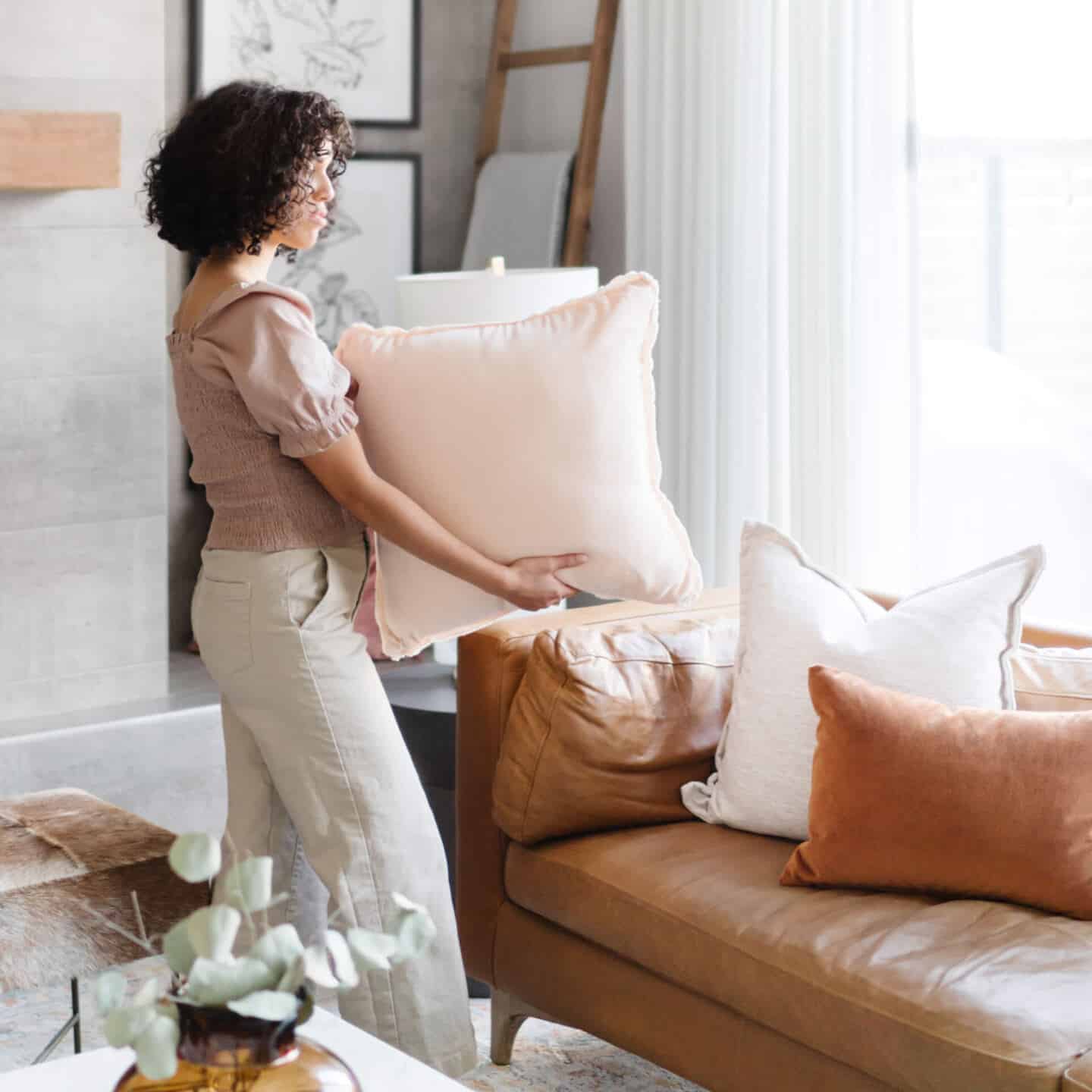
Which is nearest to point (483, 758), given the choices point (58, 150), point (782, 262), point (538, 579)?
point (538, 579)

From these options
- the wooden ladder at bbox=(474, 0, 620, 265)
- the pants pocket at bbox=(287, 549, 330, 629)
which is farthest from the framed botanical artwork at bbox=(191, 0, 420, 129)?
the pants pocket at bbox=(287, 549, 330, 629)

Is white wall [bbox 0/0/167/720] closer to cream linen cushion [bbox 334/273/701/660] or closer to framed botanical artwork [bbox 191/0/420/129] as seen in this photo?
framed botanical artwork [bbox 191/0/420/129]

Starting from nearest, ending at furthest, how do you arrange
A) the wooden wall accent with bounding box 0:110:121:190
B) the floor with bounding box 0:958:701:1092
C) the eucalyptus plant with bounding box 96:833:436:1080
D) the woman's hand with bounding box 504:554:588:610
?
the eucalyptus plant with bounding box 96:833:436:1080 < the woman's hand with bounding box 504:554:588:610 < the floor with bounding box 0:958:701:1092 < the wooden wall accent with bounding box 0:110:121:190

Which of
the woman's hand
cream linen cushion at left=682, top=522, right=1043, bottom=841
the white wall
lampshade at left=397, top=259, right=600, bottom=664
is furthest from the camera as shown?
the white wall

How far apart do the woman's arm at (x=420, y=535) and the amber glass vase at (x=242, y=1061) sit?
894 millimetres

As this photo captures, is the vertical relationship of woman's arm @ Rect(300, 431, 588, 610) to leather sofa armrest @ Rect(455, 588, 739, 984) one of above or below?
above

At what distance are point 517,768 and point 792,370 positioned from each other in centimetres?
139

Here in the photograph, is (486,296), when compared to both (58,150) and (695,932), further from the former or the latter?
(695,932)

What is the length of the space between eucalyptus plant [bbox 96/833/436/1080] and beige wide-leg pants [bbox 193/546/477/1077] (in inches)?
39.0

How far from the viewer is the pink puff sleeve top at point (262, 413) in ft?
6.91

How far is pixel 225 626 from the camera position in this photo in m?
2.25

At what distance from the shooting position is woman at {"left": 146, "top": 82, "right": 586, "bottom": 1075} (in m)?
2.14

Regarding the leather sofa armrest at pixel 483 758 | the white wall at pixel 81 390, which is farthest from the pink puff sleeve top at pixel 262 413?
the white wall at pixel 81 390

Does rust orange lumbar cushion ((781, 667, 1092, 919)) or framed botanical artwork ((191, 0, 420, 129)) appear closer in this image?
rust orange lumbar cushion ((781, 667, 1092, 919))
